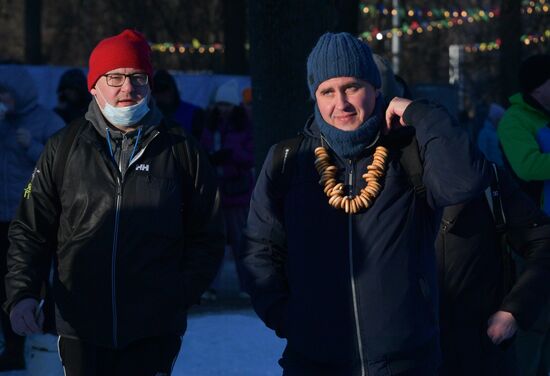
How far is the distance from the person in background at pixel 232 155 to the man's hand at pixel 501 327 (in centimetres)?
658

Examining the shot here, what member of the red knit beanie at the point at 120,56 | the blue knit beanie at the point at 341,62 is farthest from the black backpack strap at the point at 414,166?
the red knit beanie at the point at 120,56

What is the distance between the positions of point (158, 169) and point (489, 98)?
26.2 metres

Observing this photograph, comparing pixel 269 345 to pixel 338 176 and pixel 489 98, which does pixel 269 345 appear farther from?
pixel 489 98

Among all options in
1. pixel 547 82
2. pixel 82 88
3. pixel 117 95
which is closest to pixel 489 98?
pixel 82 88

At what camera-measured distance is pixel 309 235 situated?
393 centimetres

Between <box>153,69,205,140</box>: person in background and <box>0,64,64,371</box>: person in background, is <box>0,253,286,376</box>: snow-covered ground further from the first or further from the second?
<box>153,69,205,140</box>: person in background

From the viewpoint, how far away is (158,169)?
4.57 metres

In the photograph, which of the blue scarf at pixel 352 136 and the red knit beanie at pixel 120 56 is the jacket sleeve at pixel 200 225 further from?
the blue scarf at pixel 352 136

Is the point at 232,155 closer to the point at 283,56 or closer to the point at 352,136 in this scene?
the point at 283,56

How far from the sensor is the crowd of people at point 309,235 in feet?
12.7

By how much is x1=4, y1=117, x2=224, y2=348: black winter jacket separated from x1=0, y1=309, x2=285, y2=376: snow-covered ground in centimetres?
318

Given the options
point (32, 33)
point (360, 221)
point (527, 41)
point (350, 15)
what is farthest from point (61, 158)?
point (527, 41)

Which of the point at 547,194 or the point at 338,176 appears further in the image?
the point at 547,194

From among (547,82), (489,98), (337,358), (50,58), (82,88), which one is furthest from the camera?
(50,58)
